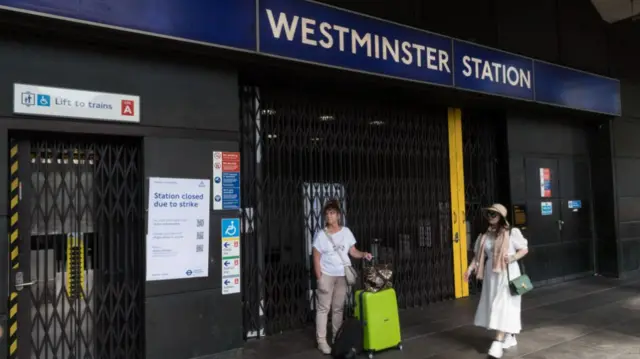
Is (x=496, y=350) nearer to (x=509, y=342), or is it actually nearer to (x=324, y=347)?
(x=509, y=342)

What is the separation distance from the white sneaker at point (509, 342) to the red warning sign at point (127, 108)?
464cm

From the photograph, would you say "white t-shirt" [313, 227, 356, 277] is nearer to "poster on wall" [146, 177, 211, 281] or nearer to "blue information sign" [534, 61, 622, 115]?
"poster on wall" [146, 177, 211, 281]

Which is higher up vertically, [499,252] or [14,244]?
[14,244]

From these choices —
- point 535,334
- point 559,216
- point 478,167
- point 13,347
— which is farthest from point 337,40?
point 559,216

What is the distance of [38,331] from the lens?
15.1 feet

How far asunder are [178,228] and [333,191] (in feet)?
8.09

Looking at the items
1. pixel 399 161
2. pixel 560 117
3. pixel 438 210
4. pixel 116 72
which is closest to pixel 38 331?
pixel 116 72

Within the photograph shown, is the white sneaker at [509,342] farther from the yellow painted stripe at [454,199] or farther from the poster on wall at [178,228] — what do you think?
the poster on wall at [178,228]

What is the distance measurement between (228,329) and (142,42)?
122 inches

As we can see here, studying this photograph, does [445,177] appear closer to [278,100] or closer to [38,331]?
[278,100]

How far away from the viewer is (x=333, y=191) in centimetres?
698

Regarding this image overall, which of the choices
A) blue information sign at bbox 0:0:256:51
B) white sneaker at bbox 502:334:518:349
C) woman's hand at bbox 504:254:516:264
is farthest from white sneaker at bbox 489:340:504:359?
blue information sign at bbox 0:0:256:51

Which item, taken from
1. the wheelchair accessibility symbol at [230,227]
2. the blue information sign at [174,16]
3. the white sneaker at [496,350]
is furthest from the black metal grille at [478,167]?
the blue information sign at [174,16]

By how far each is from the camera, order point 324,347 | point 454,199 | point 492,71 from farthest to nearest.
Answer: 1. point 454,199
2. point 492,71
3. point 324,347
